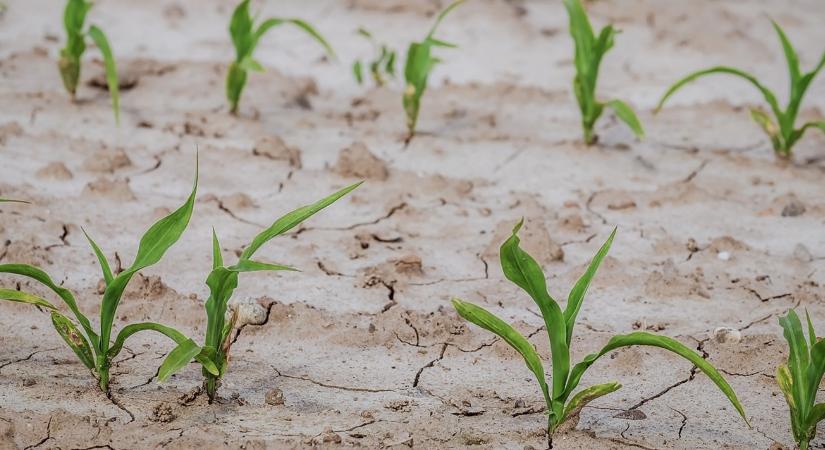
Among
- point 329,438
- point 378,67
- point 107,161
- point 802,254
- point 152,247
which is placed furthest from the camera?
point 378,67

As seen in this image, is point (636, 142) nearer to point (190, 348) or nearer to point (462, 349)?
point (462, 349)

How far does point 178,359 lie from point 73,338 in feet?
1.13

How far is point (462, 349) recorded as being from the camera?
2691 millimetres

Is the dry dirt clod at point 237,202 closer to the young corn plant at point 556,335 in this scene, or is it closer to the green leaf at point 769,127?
the young corn plant at point 556,335

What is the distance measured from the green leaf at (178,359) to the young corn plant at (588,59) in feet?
6.96

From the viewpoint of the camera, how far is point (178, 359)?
7.04 feet

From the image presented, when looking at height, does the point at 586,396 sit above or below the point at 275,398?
above

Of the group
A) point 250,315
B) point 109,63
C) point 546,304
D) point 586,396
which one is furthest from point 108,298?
point 109,63

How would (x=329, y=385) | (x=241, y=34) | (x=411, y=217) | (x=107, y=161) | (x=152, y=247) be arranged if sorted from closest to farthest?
(x=152, y=247), (x=329, y=385), (x=411, y=217), (x=107, y=161), (x=241, y=34)

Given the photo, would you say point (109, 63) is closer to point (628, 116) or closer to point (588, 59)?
point (588, 59)

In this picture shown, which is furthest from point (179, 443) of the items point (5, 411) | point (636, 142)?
point (636, 142)

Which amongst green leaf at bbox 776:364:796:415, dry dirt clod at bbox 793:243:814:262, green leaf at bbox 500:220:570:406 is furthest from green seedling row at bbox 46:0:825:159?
green leaf at bbox 500:220:570:406

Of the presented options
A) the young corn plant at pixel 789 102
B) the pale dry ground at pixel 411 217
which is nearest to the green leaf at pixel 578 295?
the pale dry ground at pixel 411 217

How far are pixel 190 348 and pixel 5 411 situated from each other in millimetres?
451
